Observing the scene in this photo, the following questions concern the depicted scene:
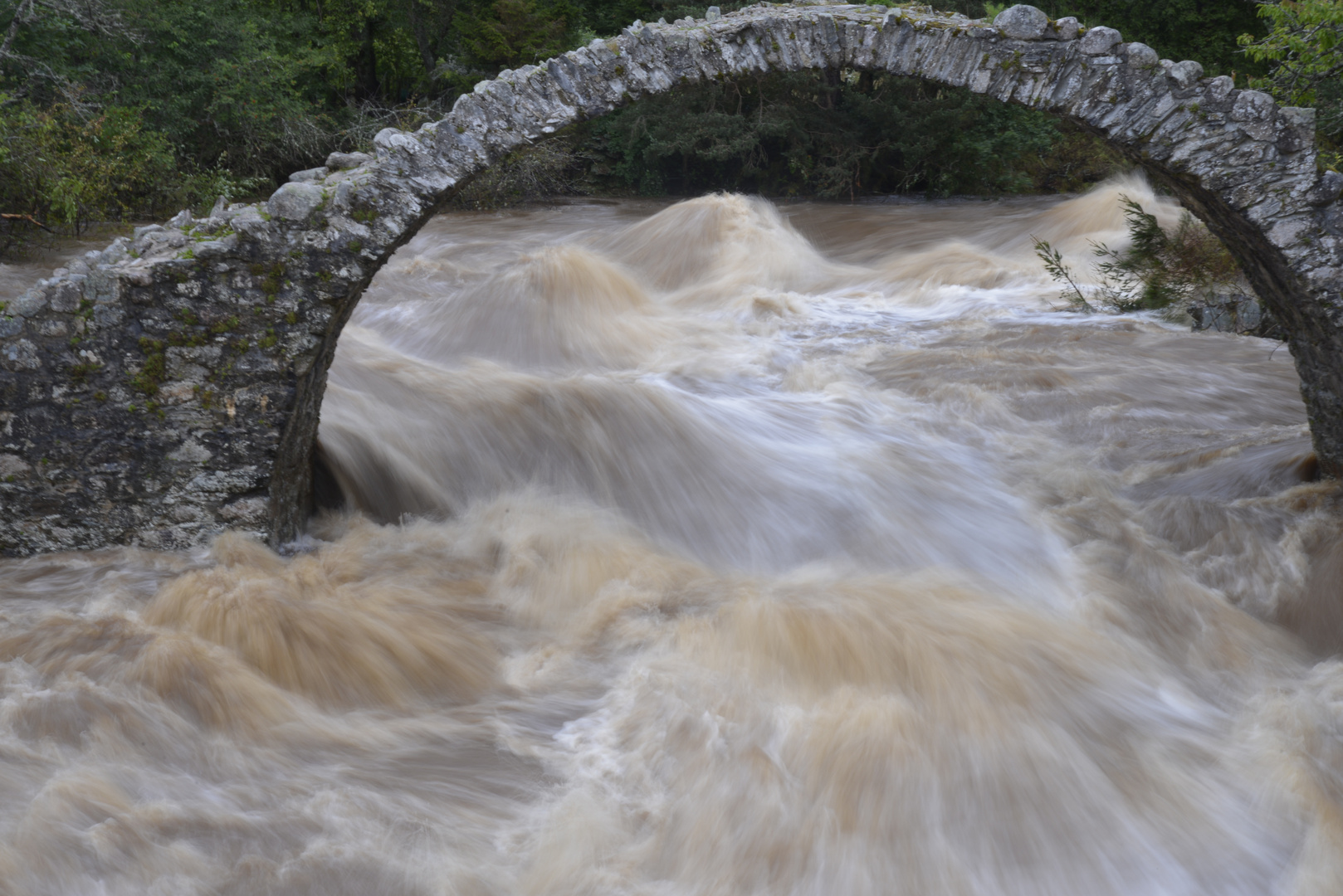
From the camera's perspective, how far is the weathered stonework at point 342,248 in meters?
4.36

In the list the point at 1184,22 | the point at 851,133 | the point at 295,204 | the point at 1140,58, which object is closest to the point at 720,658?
the point at 295,204

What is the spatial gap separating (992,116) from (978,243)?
229 inches

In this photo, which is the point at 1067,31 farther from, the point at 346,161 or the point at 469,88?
the point at 469,88

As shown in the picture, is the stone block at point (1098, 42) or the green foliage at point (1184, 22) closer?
the stone block at point (1098, 42)

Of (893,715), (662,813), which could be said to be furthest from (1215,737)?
(662,813)

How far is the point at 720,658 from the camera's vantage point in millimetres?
4297

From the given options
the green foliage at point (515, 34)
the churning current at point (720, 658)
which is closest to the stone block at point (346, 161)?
the churning current at point (720, 658)

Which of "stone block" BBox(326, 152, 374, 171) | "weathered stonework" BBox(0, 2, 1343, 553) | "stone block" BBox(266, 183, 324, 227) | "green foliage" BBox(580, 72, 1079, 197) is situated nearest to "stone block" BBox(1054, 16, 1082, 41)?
"weathered stonework" BBox(0, 2, 1343, 553)

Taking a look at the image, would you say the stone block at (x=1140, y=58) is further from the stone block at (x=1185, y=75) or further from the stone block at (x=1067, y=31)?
the stone block at (x=1067, y=31)

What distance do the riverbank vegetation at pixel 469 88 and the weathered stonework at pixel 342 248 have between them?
931 cm

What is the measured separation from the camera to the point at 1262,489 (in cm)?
557

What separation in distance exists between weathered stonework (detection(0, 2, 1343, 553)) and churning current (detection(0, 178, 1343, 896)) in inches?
17.9

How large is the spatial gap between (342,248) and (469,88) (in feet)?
56.0

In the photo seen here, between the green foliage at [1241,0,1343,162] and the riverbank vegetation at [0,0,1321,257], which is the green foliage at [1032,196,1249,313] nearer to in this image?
the green foliage at [1241,0,1343,162]
